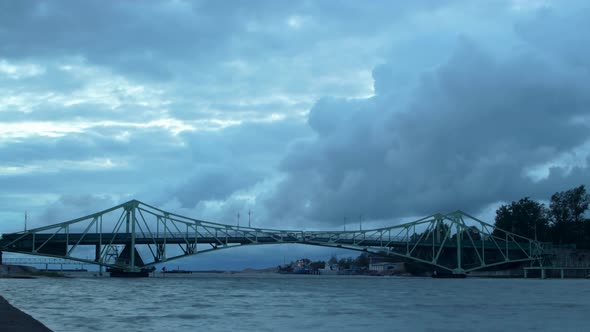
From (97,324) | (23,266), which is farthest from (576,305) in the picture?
(23,266)

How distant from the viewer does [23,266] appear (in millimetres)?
192625

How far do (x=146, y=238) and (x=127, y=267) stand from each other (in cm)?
779

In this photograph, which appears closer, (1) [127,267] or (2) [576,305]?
(2) [576,305]

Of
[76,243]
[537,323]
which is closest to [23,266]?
[76,243]

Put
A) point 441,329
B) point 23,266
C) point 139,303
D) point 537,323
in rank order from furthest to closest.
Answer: point 23,266 → point 139,303 → point 537,323 → point 441,329

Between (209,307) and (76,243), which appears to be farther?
(76,243)

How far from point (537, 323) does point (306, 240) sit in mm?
131408

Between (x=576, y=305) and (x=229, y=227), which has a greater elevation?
(x=229, y=227)

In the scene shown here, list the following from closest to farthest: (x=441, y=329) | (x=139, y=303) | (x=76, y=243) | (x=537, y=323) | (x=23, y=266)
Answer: (x=441, y=329), (x=537, y=323), (x=139, y=303), (x=76, y=243), (x=23, y=266)

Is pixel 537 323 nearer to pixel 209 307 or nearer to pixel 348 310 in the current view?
pixel 348 310

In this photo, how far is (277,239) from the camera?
177750 millimetres

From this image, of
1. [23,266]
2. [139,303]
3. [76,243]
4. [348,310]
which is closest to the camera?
[348,310]

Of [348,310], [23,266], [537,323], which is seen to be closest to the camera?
[537,323]

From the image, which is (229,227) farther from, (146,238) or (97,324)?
(97,324)
